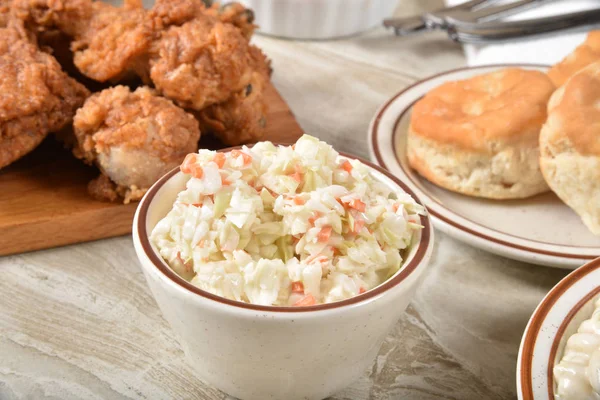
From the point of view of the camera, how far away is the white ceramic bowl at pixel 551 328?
1.15m

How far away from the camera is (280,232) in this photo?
1.22 metres

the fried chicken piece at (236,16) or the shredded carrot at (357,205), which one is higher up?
the fried chicken piece at (236,16)

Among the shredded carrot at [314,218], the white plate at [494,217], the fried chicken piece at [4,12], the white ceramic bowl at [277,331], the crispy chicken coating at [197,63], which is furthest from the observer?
the fried chicken piece at [4,12]

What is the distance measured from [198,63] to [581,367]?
122 cm

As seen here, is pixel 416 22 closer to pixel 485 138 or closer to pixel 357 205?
pixel 485 138

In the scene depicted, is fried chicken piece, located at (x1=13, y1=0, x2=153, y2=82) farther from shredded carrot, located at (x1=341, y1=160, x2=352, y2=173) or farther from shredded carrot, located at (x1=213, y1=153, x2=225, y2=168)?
shredded carrot, located at (x1=341, y1=160, x2=352, y2=173)

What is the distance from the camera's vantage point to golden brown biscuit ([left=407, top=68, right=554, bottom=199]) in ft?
6.03

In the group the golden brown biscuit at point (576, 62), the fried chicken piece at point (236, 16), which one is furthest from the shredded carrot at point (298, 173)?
the golden brown biscuit at point (576, 62)

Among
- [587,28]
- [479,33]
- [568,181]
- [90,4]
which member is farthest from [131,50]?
[587,28]

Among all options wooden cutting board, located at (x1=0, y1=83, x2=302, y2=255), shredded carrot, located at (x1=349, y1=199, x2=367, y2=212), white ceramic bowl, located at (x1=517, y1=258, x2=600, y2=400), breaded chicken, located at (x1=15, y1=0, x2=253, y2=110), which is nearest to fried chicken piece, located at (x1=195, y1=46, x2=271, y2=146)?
breaded chicken, located at (x1=15, y1=0, x2=253, y2=110)

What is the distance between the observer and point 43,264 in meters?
1.70

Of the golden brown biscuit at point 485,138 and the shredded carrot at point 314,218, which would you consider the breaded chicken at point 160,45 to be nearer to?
the golden brown biscuit at point 485,138

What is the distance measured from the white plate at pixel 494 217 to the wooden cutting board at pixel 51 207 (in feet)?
2.68

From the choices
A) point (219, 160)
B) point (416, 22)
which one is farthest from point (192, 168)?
point (416, 22)
